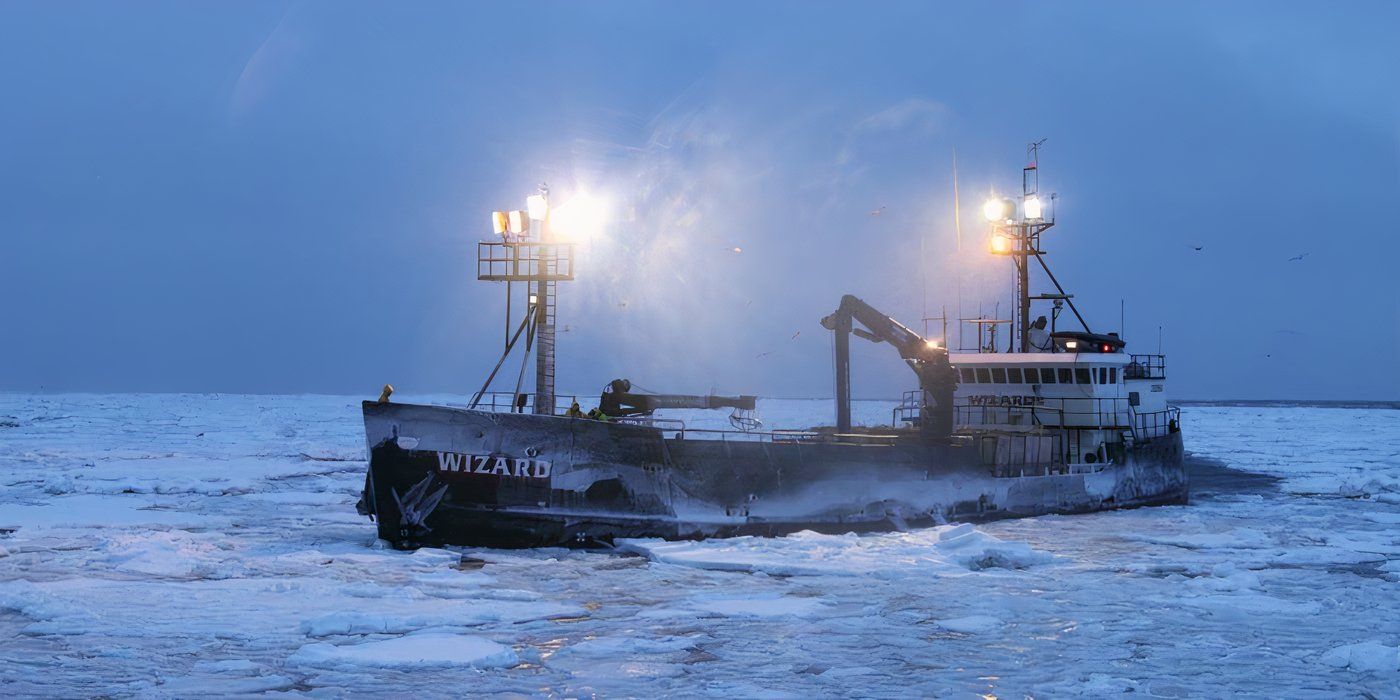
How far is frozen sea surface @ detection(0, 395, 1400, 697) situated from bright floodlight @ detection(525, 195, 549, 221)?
22.1 ft

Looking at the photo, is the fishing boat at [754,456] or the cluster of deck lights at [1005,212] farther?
the cluster of deck lights at [1005,212]

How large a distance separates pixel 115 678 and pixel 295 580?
5.05 metres

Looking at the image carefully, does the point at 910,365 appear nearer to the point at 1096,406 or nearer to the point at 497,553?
the point at 1096,406

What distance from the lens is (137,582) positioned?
15.5 m

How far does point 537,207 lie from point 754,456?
674cm

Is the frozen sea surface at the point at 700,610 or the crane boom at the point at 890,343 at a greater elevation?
the crane boom at the point at 890,343

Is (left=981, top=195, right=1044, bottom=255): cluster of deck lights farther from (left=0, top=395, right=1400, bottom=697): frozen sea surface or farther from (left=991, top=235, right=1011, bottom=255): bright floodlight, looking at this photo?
(left=0, top=395, right=1400, bottom=697): frozen sea surface

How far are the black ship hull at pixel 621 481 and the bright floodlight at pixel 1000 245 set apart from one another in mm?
10514

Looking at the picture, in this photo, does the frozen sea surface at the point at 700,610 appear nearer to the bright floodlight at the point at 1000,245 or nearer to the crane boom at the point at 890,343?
the crane boom at the point at 890,343

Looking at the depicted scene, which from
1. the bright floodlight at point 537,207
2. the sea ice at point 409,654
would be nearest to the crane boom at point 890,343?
the bright floodlight at point 537,207

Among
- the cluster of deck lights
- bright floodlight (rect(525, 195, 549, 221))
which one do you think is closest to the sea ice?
bright floodlight (rect(525, 195, 549, 221))

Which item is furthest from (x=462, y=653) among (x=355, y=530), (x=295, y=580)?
(x=355, y=530)

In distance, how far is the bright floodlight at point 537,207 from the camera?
69.2 feet

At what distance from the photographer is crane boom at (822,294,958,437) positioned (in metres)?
25.2
